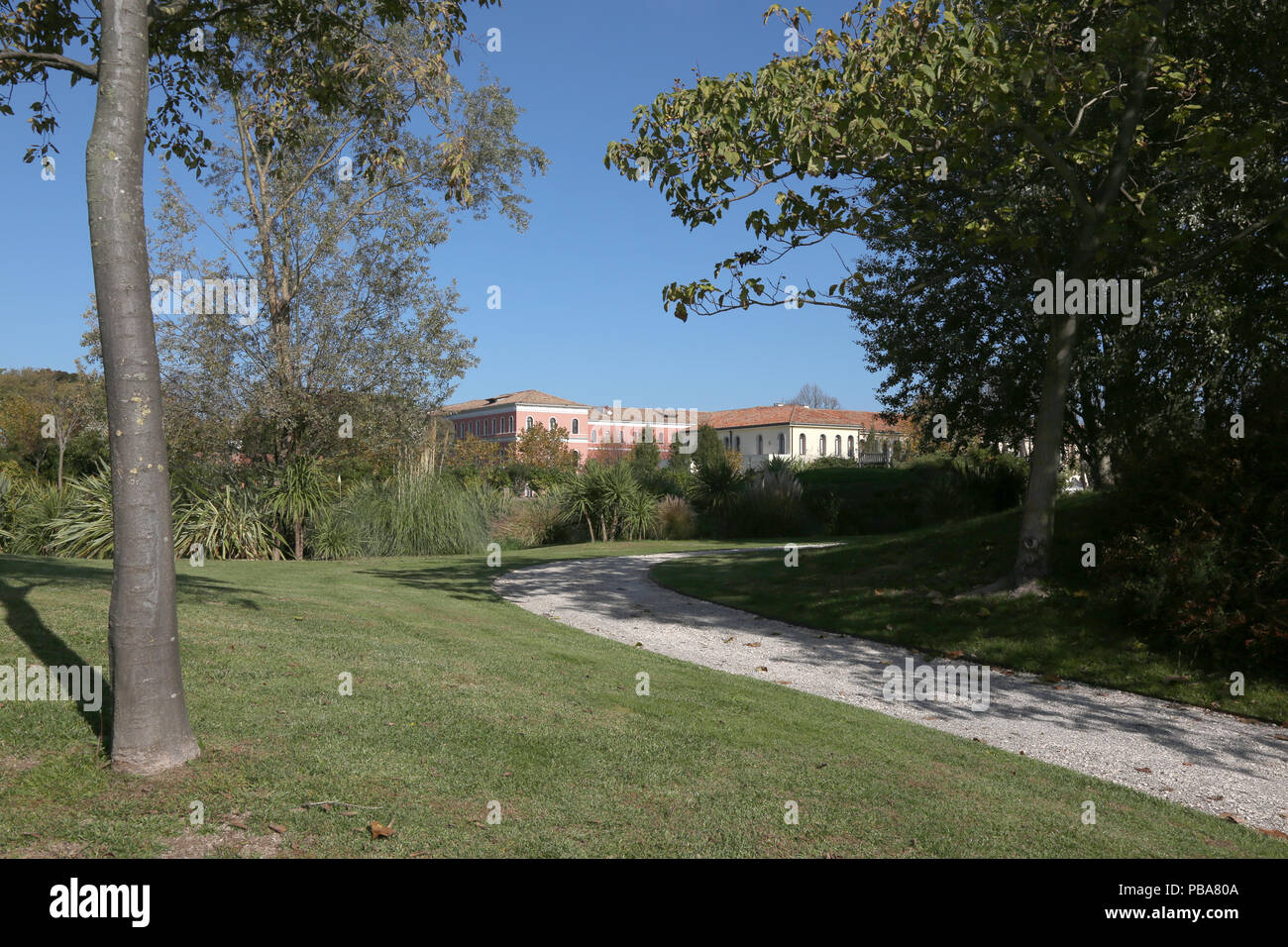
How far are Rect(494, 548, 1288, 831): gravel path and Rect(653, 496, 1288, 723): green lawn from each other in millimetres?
374

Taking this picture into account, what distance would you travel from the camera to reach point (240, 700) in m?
4.91

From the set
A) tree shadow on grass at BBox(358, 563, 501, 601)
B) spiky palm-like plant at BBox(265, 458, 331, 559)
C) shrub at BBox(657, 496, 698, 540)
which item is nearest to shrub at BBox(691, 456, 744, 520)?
shrub at BBox(657, 496, 698, 540)

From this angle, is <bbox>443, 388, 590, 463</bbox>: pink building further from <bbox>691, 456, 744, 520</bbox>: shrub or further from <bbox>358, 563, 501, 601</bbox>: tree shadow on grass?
<bbox>358, 563, 501, 601</bbox>: tree shadow on grass

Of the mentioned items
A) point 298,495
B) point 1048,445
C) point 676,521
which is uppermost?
point 1048,445

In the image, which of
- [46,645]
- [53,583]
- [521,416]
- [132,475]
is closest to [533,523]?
[53,583]

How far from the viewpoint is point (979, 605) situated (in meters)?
11.0

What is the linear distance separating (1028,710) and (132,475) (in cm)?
702

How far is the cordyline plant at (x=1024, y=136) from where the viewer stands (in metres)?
9.05

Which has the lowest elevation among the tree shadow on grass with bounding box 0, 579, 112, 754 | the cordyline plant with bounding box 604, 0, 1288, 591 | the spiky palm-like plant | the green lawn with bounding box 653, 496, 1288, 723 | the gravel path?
the gravel path

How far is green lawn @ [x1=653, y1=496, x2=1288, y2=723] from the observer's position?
8492 millimetres

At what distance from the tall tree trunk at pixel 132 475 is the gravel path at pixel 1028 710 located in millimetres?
5433

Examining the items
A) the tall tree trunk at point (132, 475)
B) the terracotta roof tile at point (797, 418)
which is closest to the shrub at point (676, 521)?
the tall tree trunk at point (132, 475)

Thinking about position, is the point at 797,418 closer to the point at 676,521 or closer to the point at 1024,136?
the point at 676,521
